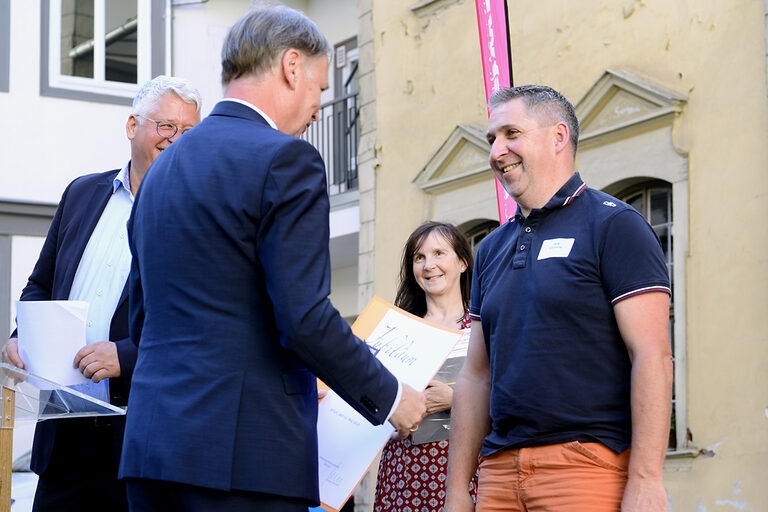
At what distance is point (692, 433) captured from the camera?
9320 mm

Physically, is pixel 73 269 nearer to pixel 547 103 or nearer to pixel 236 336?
pixel 236 336

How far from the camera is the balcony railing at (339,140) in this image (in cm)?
1645

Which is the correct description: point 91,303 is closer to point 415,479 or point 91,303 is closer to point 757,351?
point 415,479

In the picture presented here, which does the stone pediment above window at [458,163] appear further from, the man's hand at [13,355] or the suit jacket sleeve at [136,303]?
the suit jacket sleeve at [136,303]

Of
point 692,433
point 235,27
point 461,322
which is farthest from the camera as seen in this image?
point 692,433

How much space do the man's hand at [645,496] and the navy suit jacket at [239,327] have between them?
81 centimetres

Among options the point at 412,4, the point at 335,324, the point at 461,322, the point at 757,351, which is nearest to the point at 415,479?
the point at 461,322

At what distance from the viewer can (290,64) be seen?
3.28 meters

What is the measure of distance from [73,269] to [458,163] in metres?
8.72

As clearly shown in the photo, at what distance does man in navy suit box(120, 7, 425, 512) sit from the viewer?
2.91 m

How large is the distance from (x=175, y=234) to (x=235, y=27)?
2.22ft

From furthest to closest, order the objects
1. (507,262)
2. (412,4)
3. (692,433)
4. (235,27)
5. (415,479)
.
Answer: (412,4) < (692,433) < (415,479) < (507,262) < (235,27)

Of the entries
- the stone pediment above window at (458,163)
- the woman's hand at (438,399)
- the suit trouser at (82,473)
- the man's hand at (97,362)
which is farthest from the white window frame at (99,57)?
the man's hand at (97,362)

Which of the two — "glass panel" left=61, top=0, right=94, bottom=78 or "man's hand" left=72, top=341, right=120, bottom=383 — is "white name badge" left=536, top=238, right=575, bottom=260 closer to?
"man's hand" left=72, top=341, right=120, bottom=383
